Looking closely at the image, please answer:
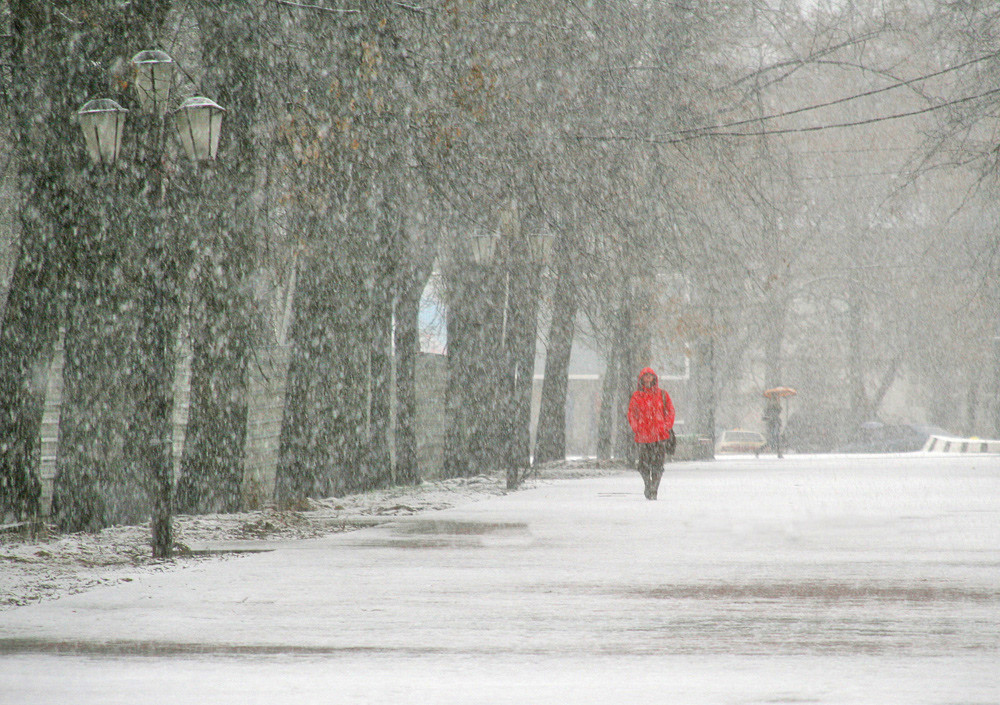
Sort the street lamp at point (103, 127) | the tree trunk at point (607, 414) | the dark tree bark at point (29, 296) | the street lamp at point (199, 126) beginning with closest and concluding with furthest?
the street lamp at point (103, 127) < the street lamp at point (199, 126) < the dark tree bark at point (29, 296) < the tree trunk at point (607, 414)

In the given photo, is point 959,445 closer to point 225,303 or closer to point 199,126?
point 225,303

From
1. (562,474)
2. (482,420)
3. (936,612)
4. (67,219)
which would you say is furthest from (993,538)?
(562,474)

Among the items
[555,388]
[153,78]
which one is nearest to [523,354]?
[555,388]

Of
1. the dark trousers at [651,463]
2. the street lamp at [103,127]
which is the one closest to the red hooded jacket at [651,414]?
the dark trousers at [651,463]

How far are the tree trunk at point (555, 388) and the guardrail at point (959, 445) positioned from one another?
21267mm

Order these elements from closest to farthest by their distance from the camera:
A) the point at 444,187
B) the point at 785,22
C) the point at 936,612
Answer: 1. the point at 936,612
2. the point at 444,187
3. the point at 785,22

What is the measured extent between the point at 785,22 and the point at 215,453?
52.0 feet

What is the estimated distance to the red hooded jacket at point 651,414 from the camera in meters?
20.8

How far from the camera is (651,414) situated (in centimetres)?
2083

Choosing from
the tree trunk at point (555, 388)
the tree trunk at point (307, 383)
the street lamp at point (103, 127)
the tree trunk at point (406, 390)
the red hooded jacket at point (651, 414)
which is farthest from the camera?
the tree trunk at point (555, 388)

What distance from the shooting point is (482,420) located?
87.8ft

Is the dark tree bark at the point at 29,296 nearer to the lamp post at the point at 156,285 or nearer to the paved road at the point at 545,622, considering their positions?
the lamp post at the point at 156,285

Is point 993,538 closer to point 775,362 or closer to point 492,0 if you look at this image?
point 492,0

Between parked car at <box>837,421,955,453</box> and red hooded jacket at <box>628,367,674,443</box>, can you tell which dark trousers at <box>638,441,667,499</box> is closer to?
red hooded jacket at <box>628,367,674,443</box>
